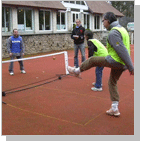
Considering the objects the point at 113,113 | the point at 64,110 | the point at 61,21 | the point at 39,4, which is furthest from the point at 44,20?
the point at 113,113

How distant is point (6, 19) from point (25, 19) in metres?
1.98

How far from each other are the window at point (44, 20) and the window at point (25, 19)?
1.33 meters

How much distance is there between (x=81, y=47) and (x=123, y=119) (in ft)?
20.6

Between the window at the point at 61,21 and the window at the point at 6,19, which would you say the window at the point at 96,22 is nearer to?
the window at the point at 61,21

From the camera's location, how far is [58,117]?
200 inches

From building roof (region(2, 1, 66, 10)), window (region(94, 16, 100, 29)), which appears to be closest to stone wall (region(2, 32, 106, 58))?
building roof (region(2, 1, 66, 10))

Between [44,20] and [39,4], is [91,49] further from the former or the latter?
[44,20]

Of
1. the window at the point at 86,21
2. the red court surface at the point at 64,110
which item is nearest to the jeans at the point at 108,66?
the red court surface at the point at 64,110

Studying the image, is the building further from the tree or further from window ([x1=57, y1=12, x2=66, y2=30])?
the tree

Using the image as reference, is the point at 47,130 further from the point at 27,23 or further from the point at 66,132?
the point at 27,23

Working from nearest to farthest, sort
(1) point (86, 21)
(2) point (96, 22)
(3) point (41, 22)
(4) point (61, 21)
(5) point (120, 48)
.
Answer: (5) point (120, 48) < (3) point (41, 22) < (4) point (61, 21) < (1) point (86, 21) < (2) point (96, 22)

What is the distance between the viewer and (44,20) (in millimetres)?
22609

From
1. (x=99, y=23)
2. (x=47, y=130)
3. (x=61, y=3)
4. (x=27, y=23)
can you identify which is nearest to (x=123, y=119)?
(x=47, y=130)

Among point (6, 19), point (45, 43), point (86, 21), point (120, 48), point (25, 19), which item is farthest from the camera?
point (86, 21)
